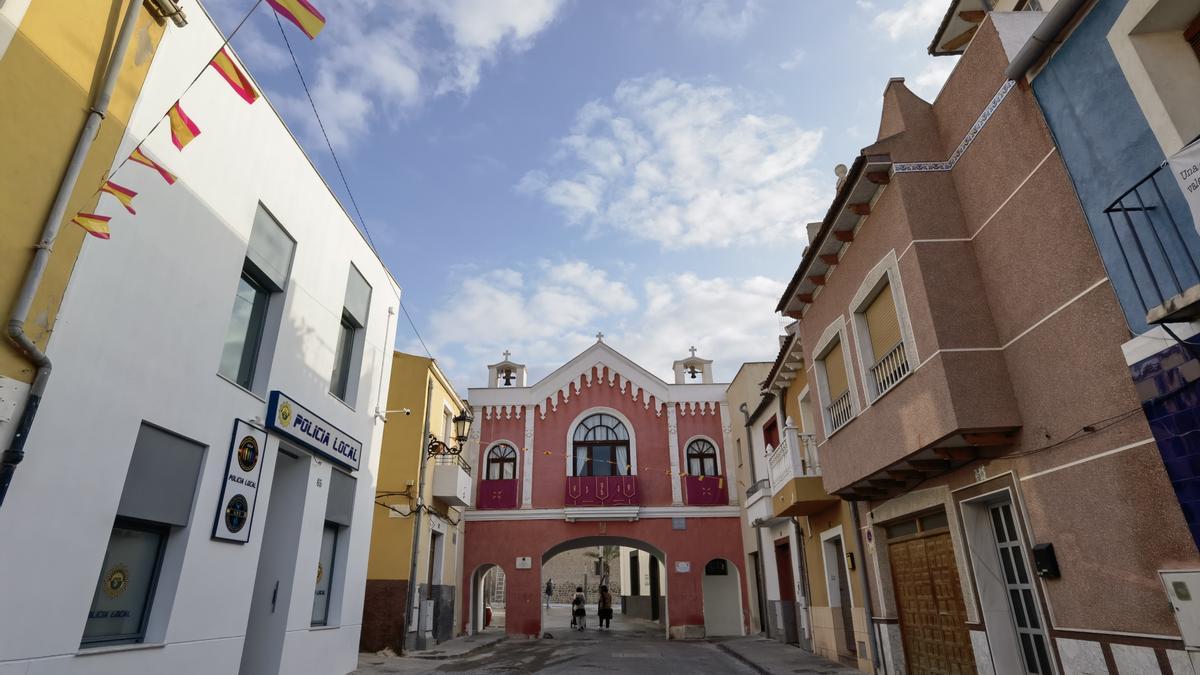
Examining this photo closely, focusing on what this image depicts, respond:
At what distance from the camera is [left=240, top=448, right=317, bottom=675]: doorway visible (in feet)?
29.3

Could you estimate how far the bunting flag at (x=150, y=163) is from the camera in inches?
235

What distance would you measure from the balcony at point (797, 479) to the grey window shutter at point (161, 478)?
1021 centimetres

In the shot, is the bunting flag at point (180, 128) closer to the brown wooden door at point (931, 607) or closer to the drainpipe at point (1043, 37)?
the drainpipe at point (1043, 37)

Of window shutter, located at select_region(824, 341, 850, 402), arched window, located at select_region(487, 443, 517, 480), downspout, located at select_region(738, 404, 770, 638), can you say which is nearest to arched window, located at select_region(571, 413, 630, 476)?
arched window, located at select_region(487, 443, 517, 480)

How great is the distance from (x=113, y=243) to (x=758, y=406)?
1524 cm

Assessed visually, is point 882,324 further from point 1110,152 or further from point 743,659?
point 743,659

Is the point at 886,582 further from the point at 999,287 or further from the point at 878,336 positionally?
the point at 999,287

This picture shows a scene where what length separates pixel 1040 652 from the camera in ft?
22.8

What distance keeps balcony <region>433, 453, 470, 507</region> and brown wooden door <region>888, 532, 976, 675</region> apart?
450 inches

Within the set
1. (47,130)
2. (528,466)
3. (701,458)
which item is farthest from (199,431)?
(701,458)

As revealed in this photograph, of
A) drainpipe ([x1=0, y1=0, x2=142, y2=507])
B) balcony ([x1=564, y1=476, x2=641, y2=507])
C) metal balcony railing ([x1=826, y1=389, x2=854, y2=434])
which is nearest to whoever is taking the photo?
drainpipe ([x1=0, y1=0, x2=142, y2=507])

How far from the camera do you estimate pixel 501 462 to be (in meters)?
22.5

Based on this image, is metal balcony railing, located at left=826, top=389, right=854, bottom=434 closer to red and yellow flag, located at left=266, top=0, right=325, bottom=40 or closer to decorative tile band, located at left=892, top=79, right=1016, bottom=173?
decorative tile band, located at left=892, top=79, right=1016, bottom=173

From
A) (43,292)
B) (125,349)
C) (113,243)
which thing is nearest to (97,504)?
(125,349)
